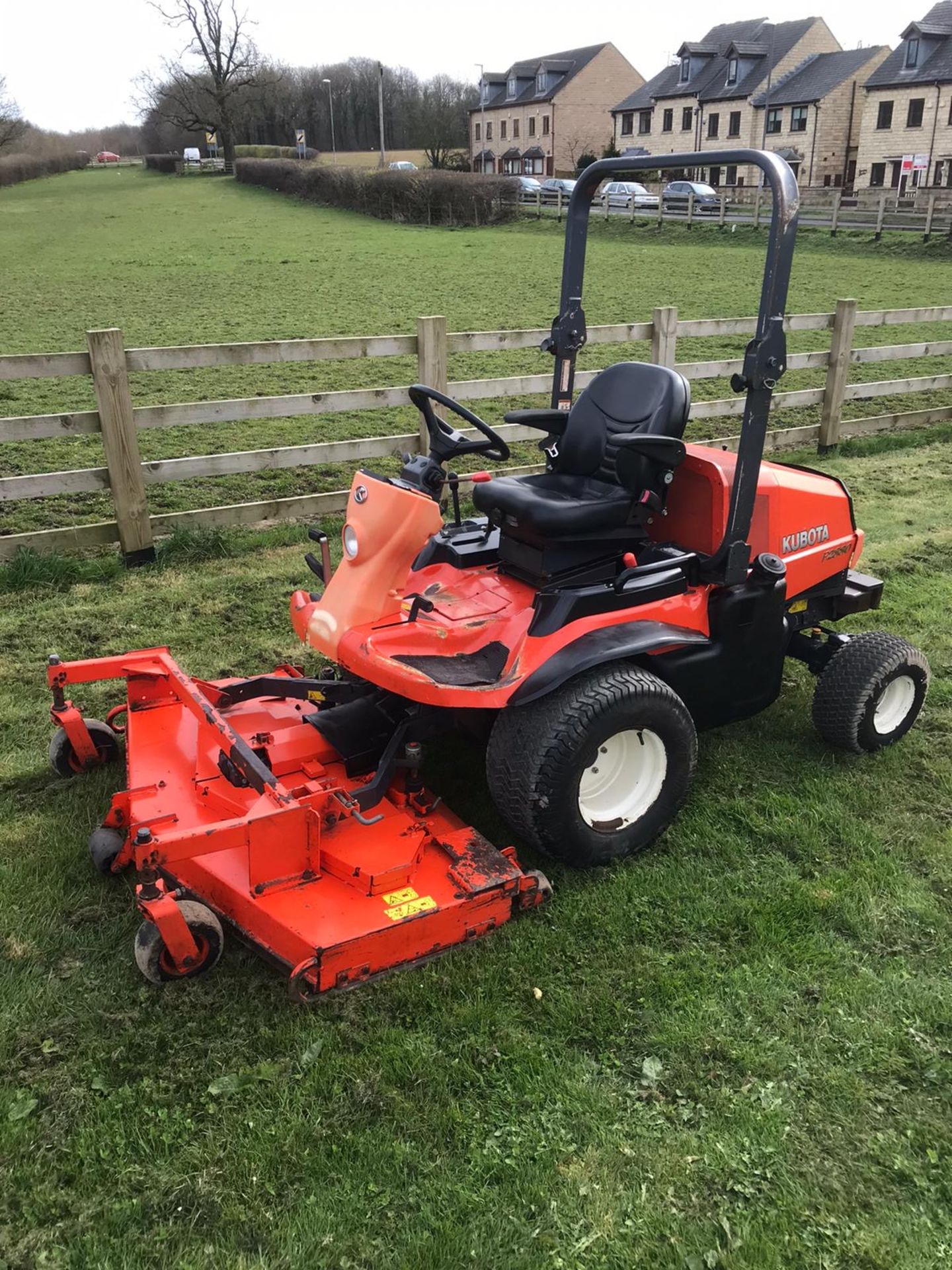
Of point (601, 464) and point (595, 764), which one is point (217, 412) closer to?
point (601, 464)

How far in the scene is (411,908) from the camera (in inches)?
110

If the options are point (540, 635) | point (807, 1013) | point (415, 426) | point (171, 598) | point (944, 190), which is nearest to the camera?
point (807, 1013)

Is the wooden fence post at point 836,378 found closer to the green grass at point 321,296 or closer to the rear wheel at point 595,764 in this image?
the green grass at point 321,296

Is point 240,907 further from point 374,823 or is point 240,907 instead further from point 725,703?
point 725,703

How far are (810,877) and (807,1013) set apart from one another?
0.65m

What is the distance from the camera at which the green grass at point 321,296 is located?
338 inches

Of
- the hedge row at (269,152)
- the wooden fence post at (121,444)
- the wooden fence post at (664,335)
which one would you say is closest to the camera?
the wooden fence post at (121,444)

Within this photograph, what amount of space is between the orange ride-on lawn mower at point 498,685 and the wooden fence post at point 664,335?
11.7ft

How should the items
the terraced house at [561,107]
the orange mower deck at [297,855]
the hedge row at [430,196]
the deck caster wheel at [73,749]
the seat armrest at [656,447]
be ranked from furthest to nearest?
the terraced house at [561,107] < the hedge row at [430,196] < the deck caster wheel at [73,749] < the seat armrest at [656,447] < the orange mower deck at [297,855]

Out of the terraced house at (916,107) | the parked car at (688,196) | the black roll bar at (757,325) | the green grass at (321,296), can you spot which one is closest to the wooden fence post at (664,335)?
the green grass at (321,296)

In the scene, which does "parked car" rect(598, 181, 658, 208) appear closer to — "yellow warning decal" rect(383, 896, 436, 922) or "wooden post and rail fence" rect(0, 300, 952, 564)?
"wooden post and rail fence" rect(0, 300, 952, 564)

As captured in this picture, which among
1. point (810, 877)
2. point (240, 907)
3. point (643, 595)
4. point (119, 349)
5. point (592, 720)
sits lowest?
point (810, 877)

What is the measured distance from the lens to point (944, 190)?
105 feet

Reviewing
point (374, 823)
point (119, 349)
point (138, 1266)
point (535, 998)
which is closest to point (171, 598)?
point (119, 349)
